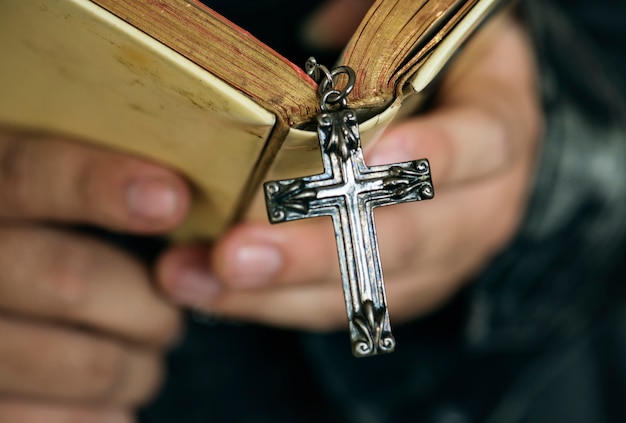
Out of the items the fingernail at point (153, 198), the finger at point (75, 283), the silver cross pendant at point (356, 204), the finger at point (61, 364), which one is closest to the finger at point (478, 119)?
the silver cross pendant at point (356, 204)

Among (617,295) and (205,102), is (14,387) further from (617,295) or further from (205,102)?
(617,295)

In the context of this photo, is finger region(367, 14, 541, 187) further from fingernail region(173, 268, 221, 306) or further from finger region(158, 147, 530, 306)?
fingernail region(173, 268, 221, 306)

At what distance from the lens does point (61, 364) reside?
1070 mm

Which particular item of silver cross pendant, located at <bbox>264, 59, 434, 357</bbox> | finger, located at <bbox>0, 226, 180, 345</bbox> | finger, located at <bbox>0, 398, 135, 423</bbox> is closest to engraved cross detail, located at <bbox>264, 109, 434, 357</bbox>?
silver cross pendant, located at <bbox>264, 59, 434, 357</bbox>

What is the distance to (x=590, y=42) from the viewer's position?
1455mm

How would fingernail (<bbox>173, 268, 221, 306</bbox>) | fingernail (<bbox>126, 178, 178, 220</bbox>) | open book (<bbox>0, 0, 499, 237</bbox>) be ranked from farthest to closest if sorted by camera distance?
1. fingernail (<bbox>173, 268, 221, 306</bbox>)
2. fingernail (<bbox>126, 178, 178, 220</bbox>)
3. open book (<bbox>0, 0, 499, 237</bbox>)

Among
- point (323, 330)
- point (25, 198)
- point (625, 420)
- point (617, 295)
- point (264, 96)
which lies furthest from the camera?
point (625, 420)

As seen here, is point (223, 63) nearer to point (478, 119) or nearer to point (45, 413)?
point (478, 119)

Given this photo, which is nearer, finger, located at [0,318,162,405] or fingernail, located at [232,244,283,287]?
fingernail, located at [232,244,283,287]

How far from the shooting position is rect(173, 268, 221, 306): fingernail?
3.22ft

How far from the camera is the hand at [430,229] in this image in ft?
2.75

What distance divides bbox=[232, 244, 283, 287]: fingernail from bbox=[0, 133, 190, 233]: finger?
0.09 m

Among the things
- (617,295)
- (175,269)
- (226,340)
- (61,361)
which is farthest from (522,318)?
(61,361)

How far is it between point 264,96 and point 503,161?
59 cm
